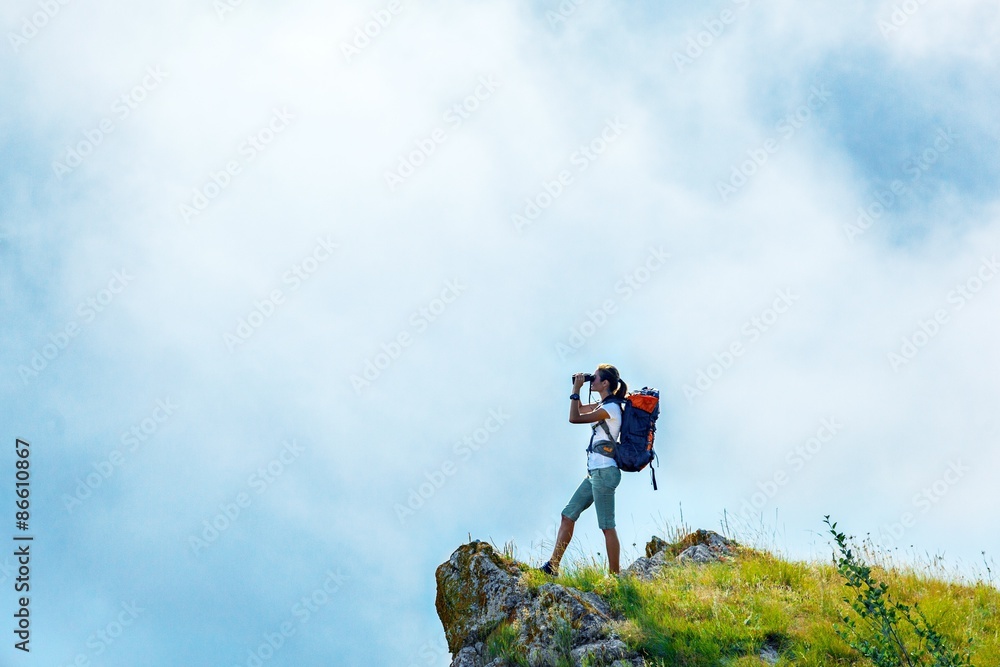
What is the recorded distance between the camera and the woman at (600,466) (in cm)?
983

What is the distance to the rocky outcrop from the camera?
A: 8422 millimetres

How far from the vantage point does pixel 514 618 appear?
9016mm

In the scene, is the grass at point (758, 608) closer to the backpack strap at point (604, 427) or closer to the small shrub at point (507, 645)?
the small shrub at point (507, 645)

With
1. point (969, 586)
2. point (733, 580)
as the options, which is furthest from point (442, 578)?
point (969, 586)

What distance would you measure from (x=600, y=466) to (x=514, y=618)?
2.05 metres

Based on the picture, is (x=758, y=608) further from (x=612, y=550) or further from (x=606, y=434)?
(x=606, y=434)

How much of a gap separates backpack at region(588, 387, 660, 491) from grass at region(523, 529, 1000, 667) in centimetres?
136

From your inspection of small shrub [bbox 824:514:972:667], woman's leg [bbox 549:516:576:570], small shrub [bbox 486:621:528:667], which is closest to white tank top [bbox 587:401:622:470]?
woman's leg [bbox 549:516:576:570]

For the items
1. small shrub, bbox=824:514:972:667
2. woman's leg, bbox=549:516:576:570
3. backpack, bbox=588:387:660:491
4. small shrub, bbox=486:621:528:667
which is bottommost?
small shrub, bbox=824:514:972:667

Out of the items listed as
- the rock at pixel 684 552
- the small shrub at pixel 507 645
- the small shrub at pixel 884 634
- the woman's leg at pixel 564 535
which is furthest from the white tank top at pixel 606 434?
the small shrub at pixel 884 634

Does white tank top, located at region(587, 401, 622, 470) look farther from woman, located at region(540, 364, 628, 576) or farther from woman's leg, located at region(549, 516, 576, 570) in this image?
woman's leg, located at region(549, 516, 576, 570)

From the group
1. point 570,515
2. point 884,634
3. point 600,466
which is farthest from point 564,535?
point 884,634

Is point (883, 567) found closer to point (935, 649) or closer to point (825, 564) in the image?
point (825, 564)

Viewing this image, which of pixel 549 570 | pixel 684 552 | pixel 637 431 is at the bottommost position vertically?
pixel 549 570
